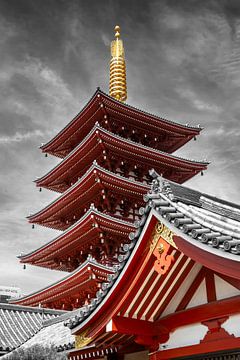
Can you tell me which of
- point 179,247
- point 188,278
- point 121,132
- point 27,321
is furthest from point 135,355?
point 121,132

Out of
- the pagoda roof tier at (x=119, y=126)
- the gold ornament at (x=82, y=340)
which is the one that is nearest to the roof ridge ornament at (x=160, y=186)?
the gold ornament at (x=82, y=340)

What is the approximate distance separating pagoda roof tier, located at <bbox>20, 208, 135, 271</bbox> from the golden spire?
10043 millimetres

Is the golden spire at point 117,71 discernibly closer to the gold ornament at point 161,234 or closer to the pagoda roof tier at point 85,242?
the pagoda roof tier at point 85,242

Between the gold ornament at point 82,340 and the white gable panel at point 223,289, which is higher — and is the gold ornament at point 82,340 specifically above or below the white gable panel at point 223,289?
below

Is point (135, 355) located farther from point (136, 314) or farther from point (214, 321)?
point (214, 321)

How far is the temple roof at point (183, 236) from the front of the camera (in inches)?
223

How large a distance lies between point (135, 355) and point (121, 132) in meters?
18.6

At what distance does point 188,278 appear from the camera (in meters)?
7.15

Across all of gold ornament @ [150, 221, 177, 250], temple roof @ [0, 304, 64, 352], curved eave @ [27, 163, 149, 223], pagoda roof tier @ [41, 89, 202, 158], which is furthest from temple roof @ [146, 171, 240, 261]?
pagoda roof tier @ [41, 89, 202, 158]

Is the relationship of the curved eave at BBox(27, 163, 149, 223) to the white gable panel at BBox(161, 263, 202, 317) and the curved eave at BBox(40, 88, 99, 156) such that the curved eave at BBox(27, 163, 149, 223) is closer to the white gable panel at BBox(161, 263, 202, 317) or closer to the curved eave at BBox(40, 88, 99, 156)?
the curved eave at BBox(40, 88, 99, 156)

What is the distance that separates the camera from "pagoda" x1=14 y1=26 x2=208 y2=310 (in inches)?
853

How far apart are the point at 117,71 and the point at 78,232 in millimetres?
12243

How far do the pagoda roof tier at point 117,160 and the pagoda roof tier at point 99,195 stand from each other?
5.85ft

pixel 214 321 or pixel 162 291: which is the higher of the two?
pixel 162 291
